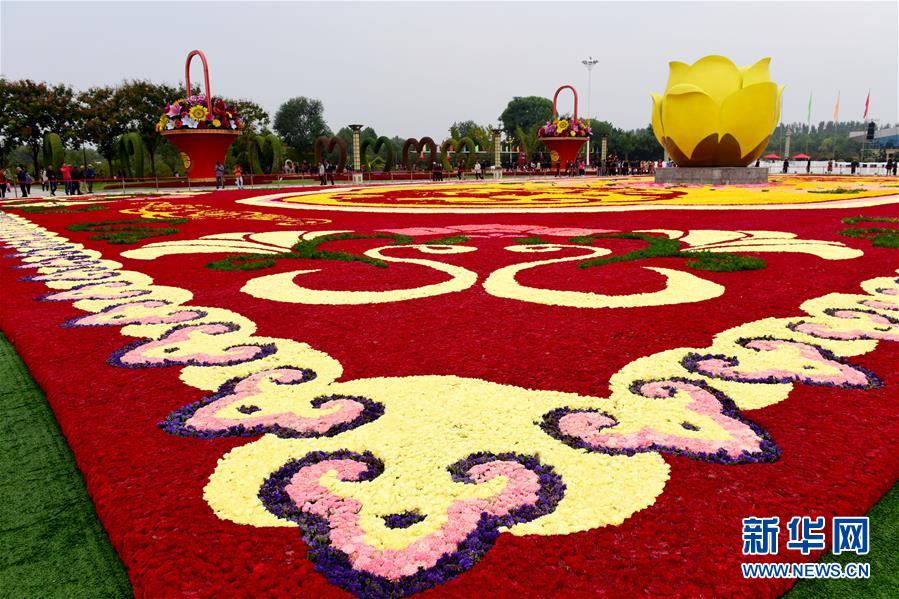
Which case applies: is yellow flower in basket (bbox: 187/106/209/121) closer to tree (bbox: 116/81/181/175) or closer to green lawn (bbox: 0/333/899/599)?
tree (bbox: 116/81/181/175)

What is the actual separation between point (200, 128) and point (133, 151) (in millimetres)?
6087

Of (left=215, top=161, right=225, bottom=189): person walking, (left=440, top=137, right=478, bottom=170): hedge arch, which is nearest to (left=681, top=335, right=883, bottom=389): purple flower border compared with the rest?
(left=215, top=161, right=225, bottom=189): person walking

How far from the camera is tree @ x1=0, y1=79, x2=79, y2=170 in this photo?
3534 centimetres

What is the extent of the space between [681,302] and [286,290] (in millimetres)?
2918

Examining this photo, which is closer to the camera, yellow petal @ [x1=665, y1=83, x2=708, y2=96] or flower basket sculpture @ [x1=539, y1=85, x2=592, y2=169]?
yellow petal @ [x1=665, y1=83, x2=708, y2=96]

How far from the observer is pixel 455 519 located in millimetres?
1849

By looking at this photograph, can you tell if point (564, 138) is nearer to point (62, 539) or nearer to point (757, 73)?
point (757, 73)

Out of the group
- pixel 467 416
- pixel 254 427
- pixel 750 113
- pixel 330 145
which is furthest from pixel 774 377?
pixel 330 145

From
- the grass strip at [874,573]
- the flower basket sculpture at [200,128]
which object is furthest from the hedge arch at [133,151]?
the grass strip at [874,573]

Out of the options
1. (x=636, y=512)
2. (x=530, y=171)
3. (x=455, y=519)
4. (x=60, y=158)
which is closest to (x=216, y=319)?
(x=455, y=519)

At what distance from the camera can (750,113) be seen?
70.5ft

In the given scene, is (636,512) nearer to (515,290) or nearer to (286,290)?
(515,290)

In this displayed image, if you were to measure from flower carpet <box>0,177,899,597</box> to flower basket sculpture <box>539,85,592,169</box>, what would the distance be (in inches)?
1505

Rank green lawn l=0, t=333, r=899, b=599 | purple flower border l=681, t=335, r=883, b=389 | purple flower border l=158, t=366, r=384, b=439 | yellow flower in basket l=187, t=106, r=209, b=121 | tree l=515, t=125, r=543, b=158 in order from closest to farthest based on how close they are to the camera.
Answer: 1. green lawn l=0, t=333, r=899, b=599
2. purple flower border l=158, t=366, r=384, b=439
3. purple flower border l=681, t=335, r=883, b=389
4. yellow flower in basket l=187, t=106, r=209, b=121
5. tree l=515, t=125, r=543, b=158
